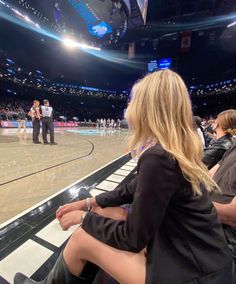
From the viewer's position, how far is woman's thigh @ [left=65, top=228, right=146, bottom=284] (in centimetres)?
82

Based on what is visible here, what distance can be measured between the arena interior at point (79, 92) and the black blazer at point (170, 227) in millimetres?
48

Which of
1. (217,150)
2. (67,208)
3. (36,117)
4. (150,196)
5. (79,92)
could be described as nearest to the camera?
(150,196)

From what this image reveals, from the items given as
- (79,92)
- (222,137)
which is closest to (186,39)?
(222,137)

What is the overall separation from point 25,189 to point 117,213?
1921mm

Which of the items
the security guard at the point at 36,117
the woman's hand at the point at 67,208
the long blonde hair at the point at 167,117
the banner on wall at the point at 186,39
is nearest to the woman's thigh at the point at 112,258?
the woman's hand at the point at 67,208

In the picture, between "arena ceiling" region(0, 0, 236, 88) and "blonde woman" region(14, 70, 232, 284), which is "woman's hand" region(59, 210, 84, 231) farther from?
"arena ceiling" region(0, 0, 236, 88)

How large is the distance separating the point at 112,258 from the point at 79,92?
37.4 meters

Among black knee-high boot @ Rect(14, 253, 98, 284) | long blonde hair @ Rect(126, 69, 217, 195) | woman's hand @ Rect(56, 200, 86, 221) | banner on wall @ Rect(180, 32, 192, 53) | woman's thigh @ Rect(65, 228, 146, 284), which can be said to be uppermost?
banner on wall @ Rect(180, 32, 192, 53)

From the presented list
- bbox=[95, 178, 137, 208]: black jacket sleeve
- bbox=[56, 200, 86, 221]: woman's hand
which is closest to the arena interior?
bbox=[56, 200, 86, 221]: woman's hand

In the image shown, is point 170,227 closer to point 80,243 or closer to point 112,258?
point 112,258

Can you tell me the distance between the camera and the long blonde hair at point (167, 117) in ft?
2.80

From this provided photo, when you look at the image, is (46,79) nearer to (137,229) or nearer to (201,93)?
(201,93)

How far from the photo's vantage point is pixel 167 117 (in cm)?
88

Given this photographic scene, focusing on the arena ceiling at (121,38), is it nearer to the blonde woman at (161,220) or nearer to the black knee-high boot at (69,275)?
the blonde woman at (161,220)
